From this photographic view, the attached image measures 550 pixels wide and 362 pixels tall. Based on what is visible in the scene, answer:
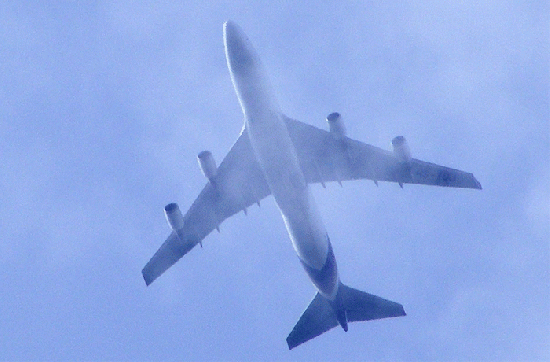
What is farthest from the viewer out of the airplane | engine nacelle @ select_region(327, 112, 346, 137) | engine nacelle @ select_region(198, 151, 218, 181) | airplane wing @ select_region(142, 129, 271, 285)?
airplane wing @ select_region(142, 129, 271, 285)

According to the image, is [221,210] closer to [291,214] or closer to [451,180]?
[291,214]

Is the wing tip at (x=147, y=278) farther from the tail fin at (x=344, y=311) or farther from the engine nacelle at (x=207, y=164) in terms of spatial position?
the tail fin at (x=344, y=311)

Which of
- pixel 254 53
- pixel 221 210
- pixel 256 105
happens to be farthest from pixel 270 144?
pixel 221 210

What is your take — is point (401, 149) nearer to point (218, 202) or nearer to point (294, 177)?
point (294, 177)

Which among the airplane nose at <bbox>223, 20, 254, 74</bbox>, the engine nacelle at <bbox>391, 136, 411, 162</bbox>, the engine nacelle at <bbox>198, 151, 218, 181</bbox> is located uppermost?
the airplane nose at <bbox>223, 20, 254, 74</bbox>

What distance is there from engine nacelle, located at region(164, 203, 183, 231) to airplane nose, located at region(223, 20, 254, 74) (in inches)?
344

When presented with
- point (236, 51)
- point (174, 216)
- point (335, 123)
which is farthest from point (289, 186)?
point (236, 51)

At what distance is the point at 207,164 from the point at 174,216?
3.46 m

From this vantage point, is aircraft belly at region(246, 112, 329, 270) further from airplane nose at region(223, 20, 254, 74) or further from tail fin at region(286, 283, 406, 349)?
tail fin at region(286, 283, 406, 349)

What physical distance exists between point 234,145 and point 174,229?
5875 mm

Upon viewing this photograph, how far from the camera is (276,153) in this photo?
133 feet

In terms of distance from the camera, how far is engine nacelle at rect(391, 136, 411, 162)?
141 ft

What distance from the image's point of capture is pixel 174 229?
43.9 meters

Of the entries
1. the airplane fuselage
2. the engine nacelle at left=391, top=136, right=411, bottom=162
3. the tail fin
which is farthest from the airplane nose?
the tail fin
